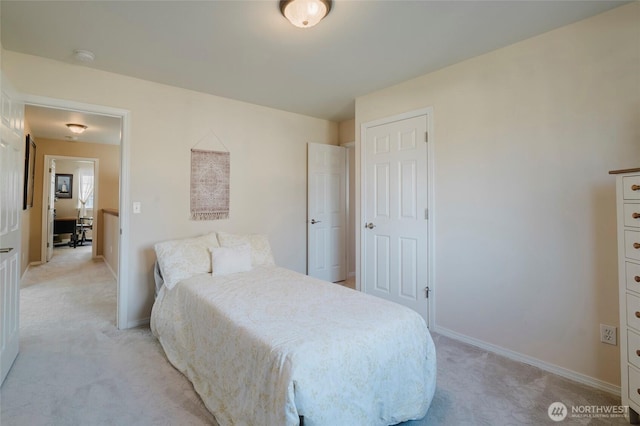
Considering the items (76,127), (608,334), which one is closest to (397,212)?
(608,334)

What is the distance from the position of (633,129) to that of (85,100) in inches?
161

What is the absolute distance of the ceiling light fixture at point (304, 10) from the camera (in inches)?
68.5

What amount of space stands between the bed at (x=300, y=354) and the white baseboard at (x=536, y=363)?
3.54ft

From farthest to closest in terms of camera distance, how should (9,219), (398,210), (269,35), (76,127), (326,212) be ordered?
1. (76,127)
2. (326,212)
3. (398,210)
4. (269,35)
5. (9,219)

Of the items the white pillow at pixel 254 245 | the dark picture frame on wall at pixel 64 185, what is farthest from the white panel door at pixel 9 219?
the dark picture frame on wall at pixel 64 185

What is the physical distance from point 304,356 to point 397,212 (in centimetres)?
215

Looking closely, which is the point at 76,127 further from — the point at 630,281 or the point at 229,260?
the point at 630,281

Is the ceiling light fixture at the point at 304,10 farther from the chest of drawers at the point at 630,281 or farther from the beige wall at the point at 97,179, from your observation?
the beige wall at the point at 97,179

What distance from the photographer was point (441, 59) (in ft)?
8.42

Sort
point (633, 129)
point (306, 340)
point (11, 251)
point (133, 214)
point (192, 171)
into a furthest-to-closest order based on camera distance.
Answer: point (192, 171) → point (133, 214) → point (11, 251) → point (633, 129) → point (306, 340)

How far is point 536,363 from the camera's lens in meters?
2.21

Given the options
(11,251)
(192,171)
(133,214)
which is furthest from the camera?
(192,171)

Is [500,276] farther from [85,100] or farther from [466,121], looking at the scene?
[85,100]

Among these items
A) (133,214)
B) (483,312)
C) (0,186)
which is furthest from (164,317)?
(483,312)
